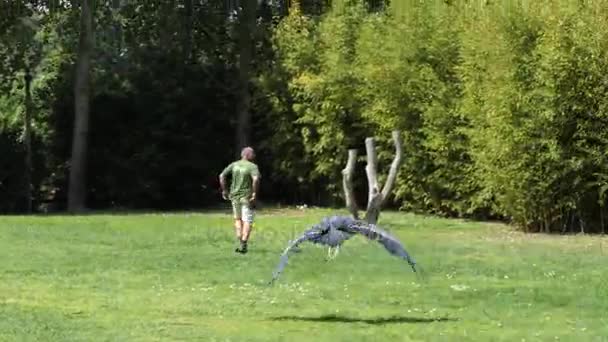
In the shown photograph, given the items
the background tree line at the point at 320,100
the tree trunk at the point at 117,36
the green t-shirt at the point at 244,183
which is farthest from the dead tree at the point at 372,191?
the tree trunk at the point at 117,36

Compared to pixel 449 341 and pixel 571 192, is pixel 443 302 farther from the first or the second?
pixel 571 192

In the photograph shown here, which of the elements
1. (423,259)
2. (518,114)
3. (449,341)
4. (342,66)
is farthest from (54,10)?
(449,341)

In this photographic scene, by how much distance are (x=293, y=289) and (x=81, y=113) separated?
1713cm

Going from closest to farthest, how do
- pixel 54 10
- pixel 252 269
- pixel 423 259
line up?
1. pixel 252 269
2. pixel 423 259
3. pixel 54 10

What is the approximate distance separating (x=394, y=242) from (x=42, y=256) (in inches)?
265

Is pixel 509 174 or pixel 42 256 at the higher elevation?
pixel 509 174

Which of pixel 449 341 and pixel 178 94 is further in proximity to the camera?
pixel 178 94

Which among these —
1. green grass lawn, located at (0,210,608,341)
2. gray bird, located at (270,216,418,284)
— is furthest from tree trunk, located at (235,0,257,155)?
gray bird, located at (270,216,418,284)

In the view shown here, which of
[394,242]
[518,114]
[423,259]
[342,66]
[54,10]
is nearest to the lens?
[394,242]

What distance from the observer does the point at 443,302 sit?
11.0 meters

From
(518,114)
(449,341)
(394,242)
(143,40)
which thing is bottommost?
(449,341)

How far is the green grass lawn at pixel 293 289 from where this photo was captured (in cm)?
932

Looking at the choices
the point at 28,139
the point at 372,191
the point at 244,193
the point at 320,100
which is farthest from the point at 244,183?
the point at 28,139

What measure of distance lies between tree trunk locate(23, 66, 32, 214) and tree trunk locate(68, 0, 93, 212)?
1211 mm
